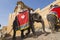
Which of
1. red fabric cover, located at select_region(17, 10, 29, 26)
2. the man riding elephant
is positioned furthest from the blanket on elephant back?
the man riding elephant

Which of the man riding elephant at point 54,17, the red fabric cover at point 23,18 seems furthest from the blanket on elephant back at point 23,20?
the man riding elephant at point 54,17

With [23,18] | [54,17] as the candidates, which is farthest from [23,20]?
[54,17]

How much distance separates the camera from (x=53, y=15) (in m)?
8.53

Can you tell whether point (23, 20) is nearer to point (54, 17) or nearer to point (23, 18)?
point (23, 18)

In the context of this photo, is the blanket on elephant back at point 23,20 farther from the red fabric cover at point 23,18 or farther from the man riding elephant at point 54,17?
the man riding elephant at point 54,17

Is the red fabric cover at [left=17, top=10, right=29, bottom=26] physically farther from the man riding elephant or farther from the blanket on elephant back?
the man riding elephant

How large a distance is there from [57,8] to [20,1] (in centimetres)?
1223

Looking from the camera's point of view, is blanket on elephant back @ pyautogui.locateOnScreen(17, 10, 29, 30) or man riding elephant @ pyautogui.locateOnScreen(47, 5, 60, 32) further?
blanket on elephant back @ pyautogui.locateOnScreen(17, 10, 29, 30)

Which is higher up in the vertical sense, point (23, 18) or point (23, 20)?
point (23, 18)

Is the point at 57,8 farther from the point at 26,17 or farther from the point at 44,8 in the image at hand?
the point at 44,8

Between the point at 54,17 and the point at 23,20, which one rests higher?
the point at 54,17

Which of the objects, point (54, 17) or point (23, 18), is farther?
point (23, 18)

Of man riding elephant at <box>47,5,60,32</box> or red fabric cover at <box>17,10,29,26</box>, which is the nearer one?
man riding elephant at <box>47,5,60,32</box>

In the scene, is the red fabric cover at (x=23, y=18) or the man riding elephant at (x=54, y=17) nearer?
the man riding elephant at (x=54, y=17)
